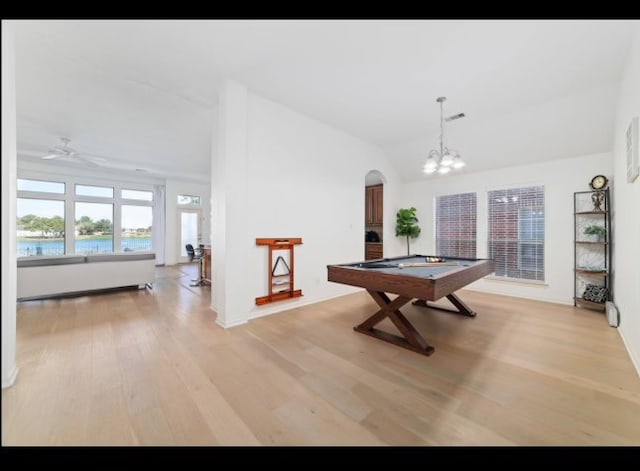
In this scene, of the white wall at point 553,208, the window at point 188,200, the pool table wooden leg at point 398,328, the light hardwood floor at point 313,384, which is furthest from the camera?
the window at point 188,200

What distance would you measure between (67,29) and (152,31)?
0.75 m

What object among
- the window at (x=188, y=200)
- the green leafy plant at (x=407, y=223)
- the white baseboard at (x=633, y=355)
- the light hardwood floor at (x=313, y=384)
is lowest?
the light hardwood floor at (x=313, y=384)

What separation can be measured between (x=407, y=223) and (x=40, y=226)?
9.60 m

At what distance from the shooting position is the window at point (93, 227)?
7402 millimetres

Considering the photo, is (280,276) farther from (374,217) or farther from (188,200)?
(188,200)

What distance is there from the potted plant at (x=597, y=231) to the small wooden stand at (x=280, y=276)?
14.6 ft

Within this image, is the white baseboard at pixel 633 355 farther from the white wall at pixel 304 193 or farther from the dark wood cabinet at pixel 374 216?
the dark wood cabinet at pixel 374 216

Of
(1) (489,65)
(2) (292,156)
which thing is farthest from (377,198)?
(1) (489,65)

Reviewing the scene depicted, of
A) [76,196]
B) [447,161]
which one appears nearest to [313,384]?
[447,161]

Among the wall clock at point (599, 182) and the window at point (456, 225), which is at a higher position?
the wall clock at point (599, 182)

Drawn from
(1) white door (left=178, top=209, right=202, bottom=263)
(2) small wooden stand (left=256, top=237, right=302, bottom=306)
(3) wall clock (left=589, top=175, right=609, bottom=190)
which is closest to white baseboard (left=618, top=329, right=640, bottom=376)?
(3) wall clock (left=589, top=175, right=609, bottom=190)

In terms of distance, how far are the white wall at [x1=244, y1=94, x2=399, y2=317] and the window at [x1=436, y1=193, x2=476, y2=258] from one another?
185 cm

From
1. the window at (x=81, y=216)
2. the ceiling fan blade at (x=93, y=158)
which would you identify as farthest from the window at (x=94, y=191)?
the ceiling fan blade at (x=93, y=158)
